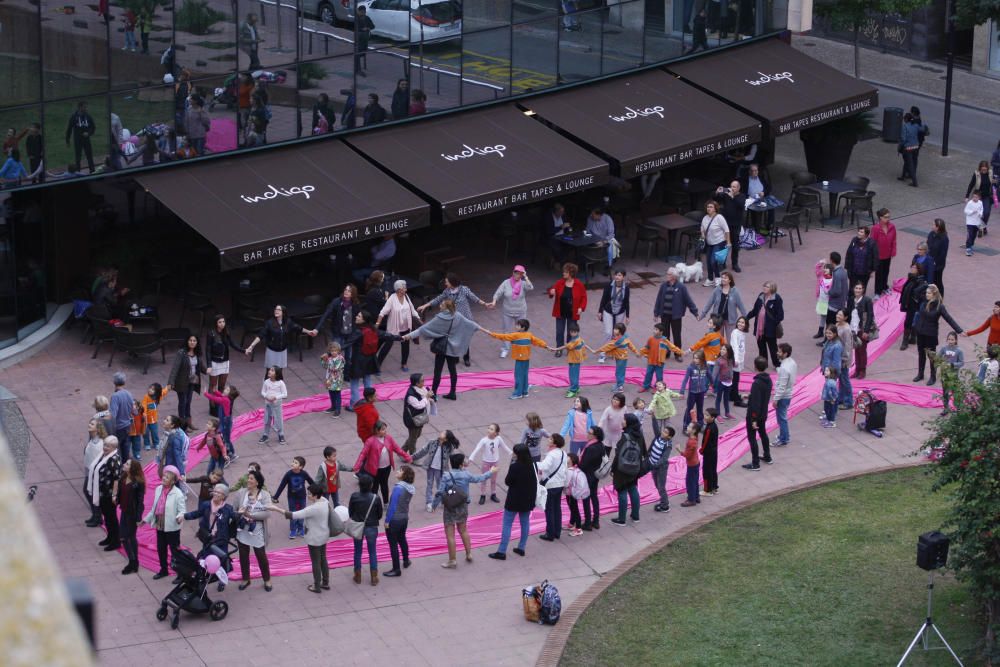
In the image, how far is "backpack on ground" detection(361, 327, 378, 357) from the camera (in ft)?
67.9

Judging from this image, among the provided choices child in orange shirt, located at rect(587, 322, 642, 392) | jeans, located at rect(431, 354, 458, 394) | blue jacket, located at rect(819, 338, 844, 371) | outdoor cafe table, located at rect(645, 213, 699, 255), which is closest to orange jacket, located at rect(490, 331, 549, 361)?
jeans, located at rect(431, 354, 458, 394)

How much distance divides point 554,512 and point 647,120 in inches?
514

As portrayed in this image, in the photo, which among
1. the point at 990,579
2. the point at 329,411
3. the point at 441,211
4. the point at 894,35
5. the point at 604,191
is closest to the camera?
the point at 990,579

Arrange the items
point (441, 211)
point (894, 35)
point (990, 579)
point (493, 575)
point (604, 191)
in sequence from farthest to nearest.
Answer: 1. point (894, 35)
2. point (604, 191)
3. point (441, 211)
4. point (493, 575)
5. point (990, 579)

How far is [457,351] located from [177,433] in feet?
16.8

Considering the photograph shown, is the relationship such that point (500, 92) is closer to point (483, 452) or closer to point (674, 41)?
point (674, 41)

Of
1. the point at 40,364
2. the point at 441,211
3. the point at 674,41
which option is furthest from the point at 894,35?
the point at 40,364

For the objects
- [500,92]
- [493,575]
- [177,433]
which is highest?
[500,92]

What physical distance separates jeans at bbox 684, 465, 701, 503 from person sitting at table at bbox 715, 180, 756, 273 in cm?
954

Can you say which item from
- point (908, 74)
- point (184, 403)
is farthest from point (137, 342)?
point (908, 74)

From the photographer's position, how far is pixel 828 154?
31641 mm

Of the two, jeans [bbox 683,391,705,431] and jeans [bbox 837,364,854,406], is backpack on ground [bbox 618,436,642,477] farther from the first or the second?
jeans [bbox 837,364,854,406]

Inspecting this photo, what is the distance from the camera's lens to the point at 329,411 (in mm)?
20672

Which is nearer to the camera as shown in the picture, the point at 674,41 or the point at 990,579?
the point at 990,579
